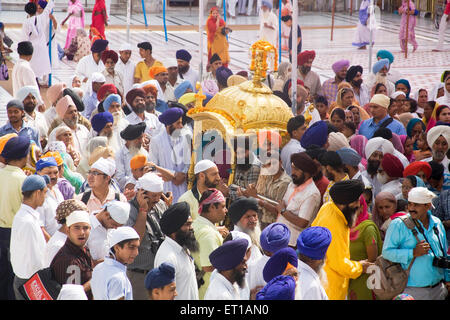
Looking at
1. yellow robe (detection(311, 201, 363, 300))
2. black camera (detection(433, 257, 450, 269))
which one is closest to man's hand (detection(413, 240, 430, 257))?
black camera (detection(433, 257, 450, 269))

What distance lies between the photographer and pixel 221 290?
4336 mm

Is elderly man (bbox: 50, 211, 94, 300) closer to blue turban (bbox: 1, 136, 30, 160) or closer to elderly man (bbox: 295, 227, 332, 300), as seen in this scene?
blue turban (bbox: 1, 136, 30, 160)

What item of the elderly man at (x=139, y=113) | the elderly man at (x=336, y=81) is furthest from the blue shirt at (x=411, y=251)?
the elderly man at (x=336, y=81)

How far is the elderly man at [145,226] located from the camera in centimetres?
540

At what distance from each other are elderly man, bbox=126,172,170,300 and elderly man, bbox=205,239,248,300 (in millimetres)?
1076

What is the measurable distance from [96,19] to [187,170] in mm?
10285

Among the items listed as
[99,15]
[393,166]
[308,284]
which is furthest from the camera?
[99,15]

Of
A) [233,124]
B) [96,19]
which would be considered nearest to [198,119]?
[233,124]

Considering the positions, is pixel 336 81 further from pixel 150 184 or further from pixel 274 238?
pixel 274 238

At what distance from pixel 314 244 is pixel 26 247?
6.27 ft

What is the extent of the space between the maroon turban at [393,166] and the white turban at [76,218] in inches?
107

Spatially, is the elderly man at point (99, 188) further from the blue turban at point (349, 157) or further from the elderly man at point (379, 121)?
the elderly man at point (379, 121)

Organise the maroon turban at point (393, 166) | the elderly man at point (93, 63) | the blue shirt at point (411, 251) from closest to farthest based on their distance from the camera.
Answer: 1. the blue shirt at point (411, 251)
2. the maroon turban at point (393, 166)
3. the elderly man at point (93, 63)

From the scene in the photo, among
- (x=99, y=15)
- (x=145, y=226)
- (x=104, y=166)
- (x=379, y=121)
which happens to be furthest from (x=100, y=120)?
(x=99, y=15)
